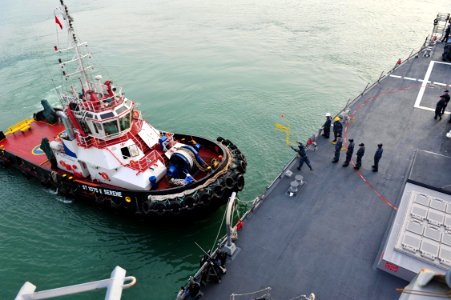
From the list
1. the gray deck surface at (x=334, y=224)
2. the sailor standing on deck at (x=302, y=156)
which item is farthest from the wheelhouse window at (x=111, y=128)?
the sailor standing on deck at (x=302, y=156)

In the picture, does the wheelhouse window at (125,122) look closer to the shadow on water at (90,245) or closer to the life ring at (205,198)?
the shadow on water at (90,245)

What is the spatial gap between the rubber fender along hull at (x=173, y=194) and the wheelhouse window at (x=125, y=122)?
2.89 m

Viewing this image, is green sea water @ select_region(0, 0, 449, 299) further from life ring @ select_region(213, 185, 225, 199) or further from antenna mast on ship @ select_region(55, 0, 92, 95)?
antenna mast on ship @ select_region(55, 0, 92, 95)

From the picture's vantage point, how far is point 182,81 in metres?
30.1

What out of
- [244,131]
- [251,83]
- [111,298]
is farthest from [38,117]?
[111,298]

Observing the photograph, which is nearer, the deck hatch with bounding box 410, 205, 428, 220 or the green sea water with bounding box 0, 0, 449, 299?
the deck hatch with bounding box 410, 205, 428, 220

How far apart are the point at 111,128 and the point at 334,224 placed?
10.5 meters

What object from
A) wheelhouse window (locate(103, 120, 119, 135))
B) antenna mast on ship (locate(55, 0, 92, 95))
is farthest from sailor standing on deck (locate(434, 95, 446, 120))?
antenna mast on ship (locate(55, 0, 92, 95))

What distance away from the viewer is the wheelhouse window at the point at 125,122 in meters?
15.3

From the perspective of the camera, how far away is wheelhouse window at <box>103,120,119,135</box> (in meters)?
14.9

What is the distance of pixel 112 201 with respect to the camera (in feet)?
48.4

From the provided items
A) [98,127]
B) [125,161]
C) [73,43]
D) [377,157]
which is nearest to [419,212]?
[377,157]

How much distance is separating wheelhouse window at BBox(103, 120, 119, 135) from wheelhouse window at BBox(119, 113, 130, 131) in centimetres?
27

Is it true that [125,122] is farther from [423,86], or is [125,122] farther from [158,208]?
[423,86]
